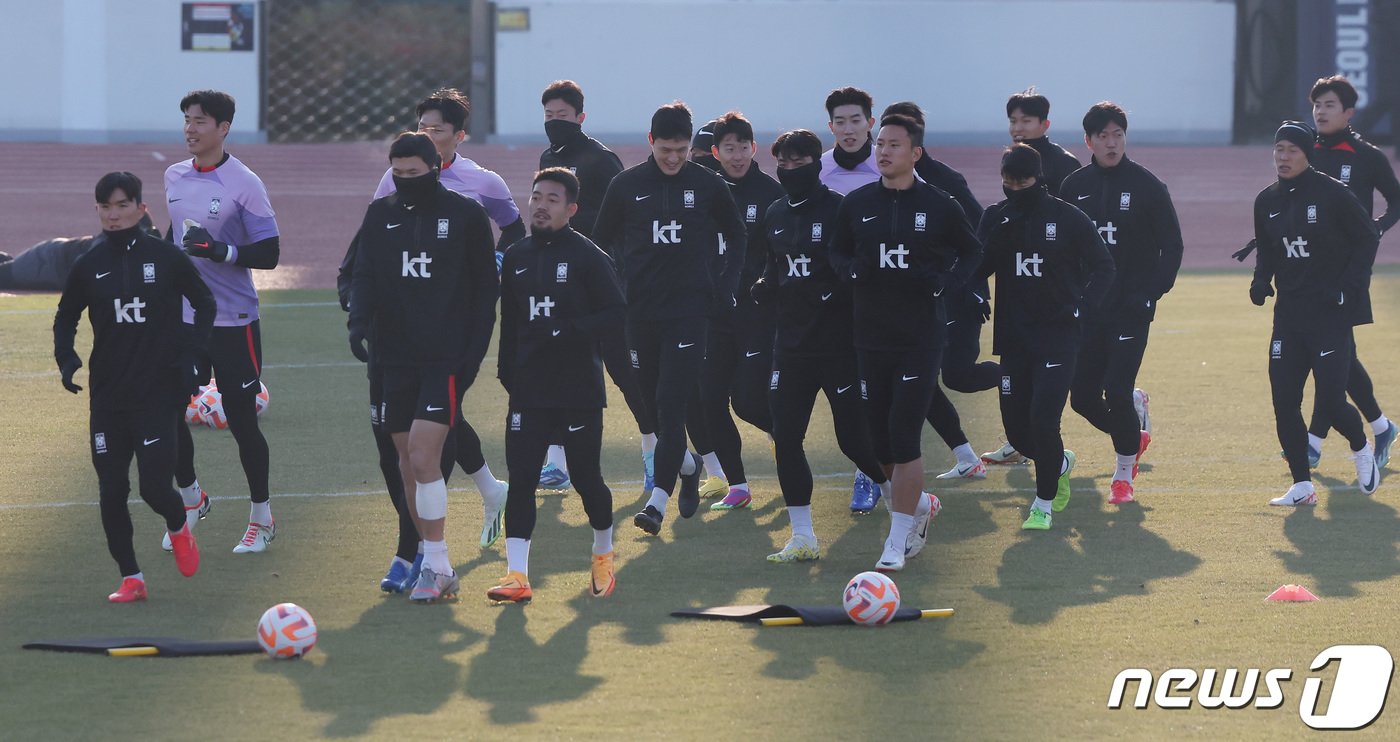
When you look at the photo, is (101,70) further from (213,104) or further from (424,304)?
(424,304)

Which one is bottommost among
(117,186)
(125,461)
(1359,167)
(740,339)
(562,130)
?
(125,461)

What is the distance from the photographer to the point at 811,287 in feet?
26.1

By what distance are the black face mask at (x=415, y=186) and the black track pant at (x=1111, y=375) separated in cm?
380

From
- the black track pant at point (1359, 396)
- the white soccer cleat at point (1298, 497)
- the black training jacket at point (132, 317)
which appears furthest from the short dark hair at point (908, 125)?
the black track pant at point (1359, 396)

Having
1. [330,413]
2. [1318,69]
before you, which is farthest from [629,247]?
[1318,69]

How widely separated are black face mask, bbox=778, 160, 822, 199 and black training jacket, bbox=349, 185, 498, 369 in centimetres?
154

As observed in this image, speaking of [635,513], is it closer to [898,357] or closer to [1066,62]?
[898,357]

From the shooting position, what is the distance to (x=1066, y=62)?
3509cm

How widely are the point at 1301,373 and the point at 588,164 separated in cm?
400

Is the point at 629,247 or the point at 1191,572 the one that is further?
the point at 629,247

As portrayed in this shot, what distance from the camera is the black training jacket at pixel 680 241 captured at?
857cm

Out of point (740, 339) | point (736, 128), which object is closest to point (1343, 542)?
point (740, 339)

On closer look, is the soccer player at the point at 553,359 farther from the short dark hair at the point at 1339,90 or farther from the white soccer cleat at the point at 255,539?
the short dark hair at the point at 1339,90

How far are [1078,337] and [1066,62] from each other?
2768cm
